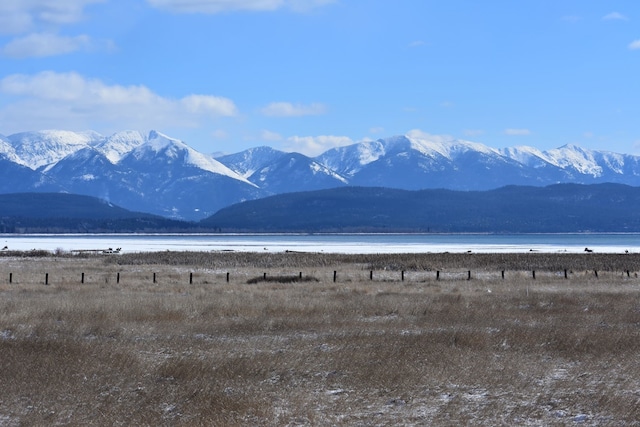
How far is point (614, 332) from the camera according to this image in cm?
2634

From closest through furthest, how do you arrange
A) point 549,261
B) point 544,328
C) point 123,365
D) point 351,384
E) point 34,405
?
point 34,405, point 351,384, point 123,365, point 544,328, point 549,261

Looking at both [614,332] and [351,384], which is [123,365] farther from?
[614,332]

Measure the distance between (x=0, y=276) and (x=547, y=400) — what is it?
49.1 metres

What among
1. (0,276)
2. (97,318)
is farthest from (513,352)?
(0,276)

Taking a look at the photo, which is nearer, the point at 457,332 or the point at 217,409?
the point at 217,409

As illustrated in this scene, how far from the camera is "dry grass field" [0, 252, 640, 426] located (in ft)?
54.3

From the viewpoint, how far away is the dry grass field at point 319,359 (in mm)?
16547

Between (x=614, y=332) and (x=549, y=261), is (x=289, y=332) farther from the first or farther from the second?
(x=549, y=261)

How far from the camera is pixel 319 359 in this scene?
862 inches

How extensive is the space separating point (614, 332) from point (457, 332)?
4.63m

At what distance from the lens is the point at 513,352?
23.2 m

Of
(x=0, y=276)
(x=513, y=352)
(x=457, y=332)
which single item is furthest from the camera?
(x=0, y=276)

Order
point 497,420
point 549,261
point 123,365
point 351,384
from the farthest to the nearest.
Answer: point 549,261 → point 123,365 → point 351,384 → point 497,420

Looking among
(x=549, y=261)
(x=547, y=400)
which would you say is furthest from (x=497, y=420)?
(x=549, y=261)
